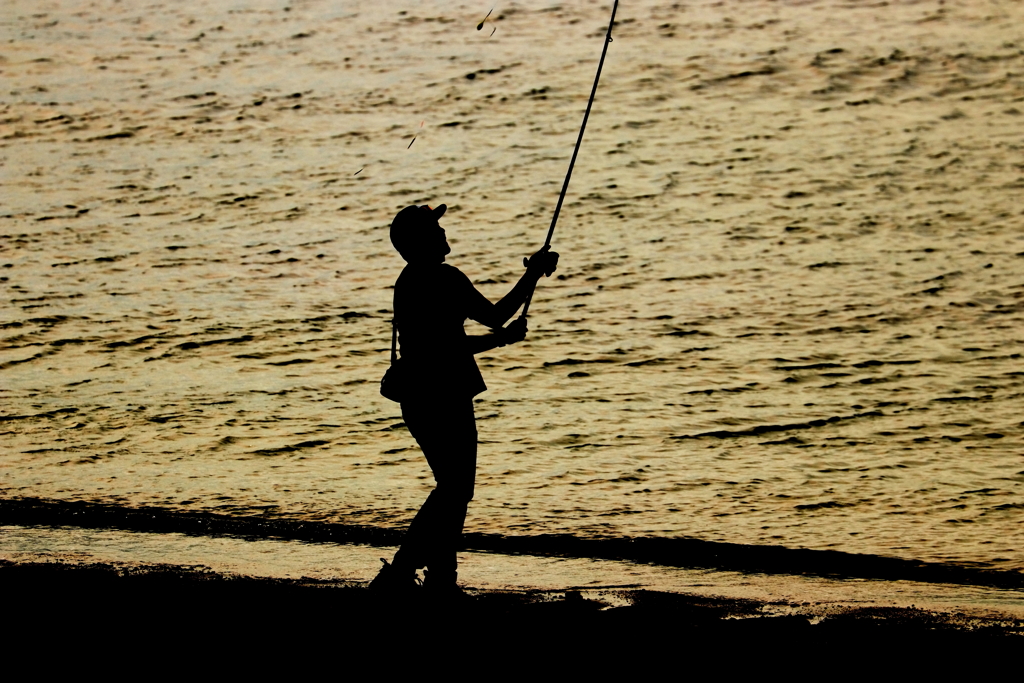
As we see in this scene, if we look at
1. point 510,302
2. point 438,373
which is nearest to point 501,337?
point 510,302

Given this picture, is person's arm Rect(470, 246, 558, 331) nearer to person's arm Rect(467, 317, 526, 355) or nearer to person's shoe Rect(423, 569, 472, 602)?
person's arm Rect(467, 317, 526, 355)

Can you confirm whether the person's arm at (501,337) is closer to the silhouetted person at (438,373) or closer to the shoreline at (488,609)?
the silhouetted person at (438,373)

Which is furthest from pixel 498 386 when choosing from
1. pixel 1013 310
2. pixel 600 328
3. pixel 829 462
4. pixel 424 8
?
pixel 424 8

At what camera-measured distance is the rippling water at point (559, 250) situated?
5266 mm

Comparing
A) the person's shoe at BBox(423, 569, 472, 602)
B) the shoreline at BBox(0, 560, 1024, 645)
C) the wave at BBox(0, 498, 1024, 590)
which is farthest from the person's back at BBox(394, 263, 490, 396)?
the wave at BBox(0, 498, 1024, 590)

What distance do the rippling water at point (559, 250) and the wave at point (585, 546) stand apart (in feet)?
0.41

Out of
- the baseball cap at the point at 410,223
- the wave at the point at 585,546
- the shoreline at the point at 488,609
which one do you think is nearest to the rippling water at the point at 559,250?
the wave at the point at 585,546

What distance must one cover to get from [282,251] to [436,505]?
194 inches

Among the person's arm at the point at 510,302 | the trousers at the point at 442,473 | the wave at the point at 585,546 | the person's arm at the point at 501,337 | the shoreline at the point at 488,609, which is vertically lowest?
the wave at the point at 585,546

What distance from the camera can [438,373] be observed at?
10.0 feet

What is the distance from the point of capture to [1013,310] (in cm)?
680

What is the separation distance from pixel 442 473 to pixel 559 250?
463 centimetres

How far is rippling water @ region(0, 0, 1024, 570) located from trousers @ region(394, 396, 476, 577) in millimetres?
1550

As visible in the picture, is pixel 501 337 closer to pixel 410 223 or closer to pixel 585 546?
pixel 410 223
